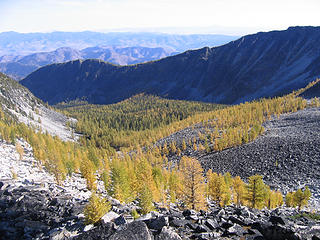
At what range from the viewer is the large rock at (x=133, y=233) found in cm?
1869

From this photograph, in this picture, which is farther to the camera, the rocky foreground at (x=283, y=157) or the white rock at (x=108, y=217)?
the rocky foreground at (x=283, y=157)

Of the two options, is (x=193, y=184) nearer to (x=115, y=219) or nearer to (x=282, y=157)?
(x=115, y=219)

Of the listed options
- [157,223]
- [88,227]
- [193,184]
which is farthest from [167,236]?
[193,184]

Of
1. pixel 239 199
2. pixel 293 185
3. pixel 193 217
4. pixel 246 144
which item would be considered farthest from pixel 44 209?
pixel 246 144

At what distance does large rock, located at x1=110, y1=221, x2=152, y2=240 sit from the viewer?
61.3ft

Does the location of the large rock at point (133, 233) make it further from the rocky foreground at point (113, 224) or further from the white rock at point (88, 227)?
the white rock at point (88, 227)

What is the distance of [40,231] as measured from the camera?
2727 cm

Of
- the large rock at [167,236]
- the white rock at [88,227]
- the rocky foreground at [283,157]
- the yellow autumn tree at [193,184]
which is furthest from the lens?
the rocky foreground at [283,157]

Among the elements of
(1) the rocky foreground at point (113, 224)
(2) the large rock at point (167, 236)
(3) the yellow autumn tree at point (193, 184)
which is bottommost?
(3) the yellow autumn tree at point (193, 184)

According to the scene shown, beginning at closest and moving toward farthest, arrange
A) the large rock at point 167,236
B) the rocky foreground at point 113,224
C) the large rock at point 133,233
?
the large rock at point 133,233, the large rock at point 167,236, the rocky foreground at point 113,224

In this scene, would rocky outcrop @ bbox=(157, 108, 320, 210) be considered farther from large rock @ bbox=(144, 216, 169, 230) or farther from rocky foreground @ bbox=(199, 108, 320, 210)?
large rock @ bbox=(144, 216, 169, 230)

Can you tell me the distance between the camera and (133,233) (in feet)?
62.6

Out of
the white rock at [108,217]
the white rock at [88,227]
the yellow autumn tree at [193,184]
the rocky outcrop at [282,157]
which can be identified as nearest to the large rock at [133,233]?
the white rock at [108,217]

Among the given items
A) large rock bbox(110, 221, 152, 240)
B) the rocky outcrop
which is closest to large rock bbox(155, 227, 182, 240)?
large rock bbox(110, 221, 152, 240)
